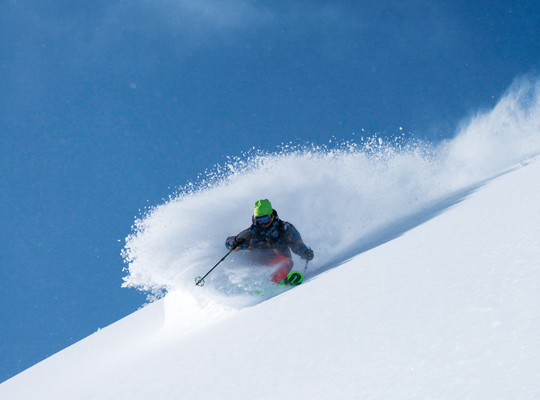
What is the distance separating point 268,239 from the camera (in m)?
6.12

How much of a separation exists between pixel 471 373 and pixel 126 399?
264 centimetres

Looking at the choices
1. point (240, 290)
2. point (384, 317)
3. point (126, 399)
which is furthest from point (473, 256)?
point (240, 290)

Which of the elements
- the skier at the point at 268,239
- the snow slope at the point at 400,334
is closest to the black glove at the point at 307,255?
the skier at the point at 268,239

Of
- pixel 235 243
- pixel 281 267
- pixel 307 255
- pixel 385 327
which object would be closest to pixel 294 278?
pixel 281 267

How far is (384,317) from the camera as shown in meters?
2.27

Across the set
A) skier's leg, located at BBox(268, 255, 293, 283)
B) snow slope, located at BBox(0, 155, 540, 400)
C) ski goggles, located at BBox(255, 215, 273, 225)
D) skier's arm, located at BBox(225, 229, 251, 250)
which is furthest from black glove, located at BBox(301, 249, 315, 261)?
snow slope, located at BBox(0, 155, 540, 400)

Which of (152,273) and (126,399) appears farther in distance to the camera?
(152,273)

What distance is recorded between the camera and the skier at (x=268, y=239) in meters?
5.96

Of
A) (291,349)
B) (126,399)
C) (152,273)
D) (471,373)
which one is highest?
(152,273)

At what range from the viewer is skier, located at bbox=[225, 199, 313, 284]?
596 cm

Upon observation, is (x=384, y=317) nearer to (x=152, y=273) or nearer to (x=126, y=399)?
(x=126, y=399)

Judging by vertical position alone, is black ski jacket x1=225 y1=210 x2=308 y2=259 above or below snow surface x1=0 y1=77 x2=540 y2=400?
above

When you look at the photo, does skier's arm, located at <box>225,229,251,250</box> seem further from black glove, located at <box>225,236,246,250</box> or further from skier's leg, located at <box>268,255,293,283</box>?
skier's leg, located at <box>268,255,293,283</box>

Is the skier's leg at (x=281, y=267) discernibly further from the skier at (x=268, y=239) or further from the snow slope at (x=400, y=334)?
the snow slope at (x=400, y=334)
